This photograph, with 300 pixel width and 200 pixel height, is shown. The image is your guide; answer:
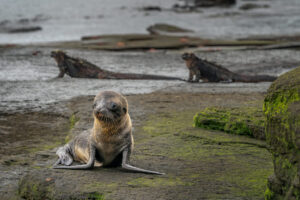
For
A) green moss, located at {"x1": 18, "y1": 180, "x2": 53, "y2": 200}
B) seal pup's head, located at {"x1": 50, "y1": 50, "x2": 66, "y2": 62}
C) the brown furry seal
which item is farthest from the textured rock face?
seal pup's head, located at {"x1": 50, "y1": 50, "x2": 66, "y2": 62}

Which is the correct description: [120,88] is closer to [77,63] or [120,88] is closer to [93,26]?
[77,63]

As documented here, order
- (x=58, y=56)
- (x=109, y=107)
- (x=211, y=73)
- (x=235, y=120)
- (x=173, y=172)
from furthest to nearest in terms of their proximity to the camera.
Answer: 1. (x=58, y=56)
2. (x=211, y=73)
3. (x=235, y=120)
4. (x=173, y=172)
5. (x=109, y=107)

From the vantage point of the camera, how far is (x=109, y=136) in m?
3.94

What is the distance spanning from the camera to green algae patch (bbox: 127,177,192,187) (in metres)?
3.51

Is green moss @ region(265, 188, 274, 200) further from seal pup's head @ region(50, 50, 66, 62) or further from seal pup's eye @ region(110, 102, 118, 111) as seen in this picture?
seal pup's head @ region(50, 50, 66, 62)

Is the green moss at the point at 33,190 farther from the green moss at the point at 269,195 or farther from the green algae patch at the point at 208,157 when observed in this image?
the green moss at the point at 269,195

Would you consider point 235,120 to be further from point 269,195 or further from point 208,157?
point 269,195

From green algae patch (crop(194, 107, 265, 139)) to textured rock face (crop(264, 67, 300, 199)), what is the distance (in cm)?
197

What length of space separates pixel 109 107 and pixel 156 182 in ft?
2.15

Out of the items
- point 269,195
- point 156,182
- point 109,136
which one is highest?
point 109,136

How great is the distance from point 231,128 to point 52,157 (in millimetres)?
1870

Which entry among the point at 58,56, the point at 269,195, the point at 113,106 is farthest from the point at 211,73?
the point at 269,195

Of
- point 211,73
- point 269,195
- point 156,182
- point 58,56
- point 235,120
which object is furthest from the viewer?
point 58,56

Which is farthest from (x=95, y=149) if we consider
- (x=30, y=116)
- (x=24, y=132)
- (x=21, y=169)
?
(x=30, y=116)
